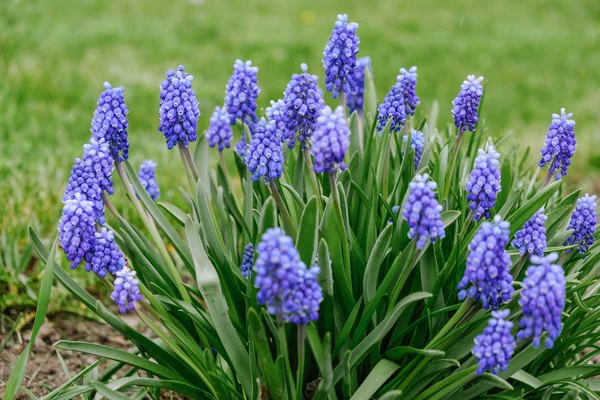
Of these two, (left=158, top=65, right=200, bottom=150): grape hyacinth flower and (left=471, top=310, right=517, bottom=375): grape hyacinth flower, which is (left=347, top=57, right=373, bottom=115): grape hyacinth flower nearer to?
(left=158, top=65, right=200, bottom=150): grape hyacinth flower

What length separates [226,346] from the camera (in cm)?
267

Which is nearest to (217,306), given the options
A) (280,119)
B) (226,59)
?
(280,119)

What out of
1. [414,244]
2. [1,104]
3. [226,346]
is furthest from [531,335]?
[1,104]

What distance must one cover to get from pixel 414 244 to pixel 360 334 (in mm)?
422

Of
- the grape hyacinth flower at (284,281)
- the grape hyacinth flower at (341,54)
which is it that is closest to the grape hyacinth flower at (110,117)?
the grape hyacinth flower at (341,54)

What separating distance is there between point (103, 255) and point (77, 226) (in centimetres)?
16

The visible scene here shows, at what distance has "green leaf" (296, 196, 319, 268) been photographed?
8.20 ft

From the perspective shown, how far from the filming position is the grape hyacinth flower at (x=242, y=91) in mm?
3141

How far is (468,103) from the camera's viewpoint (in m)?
2.91

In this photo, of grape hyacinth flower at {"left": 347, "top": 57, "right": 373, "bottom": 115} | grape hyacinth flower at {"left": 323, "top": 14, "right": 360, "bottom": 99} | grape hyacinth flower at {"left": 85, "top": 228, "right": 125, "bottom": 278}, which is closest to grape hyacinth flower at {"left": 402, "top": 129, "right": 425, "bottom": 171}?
grape hyacinth flower at {"left": 323, "top": 14, "right": 360, "bottom": 99}

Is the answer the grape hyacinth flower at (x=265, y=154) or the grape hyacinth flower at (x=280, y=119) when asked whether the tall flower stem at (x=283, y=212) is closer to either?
the grape hyacinth flower at (x=265, y=154)

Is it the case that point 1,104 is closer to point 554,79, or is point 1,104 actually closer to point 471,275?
point 471,275

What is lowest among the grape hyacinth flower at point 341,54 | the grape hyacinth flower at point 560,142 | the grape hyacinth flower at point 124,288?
the grape hyacinth flower at point 124,288

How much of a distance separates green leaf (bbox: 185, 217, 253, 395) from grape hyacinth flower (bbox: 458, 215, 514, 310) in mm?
871
